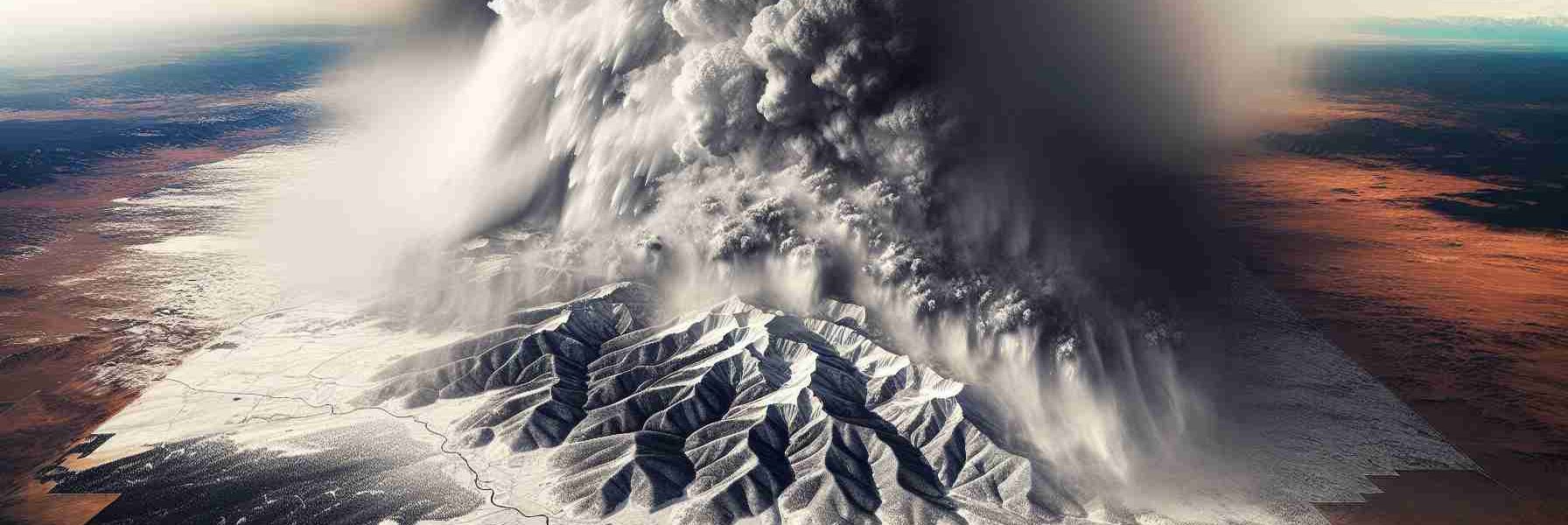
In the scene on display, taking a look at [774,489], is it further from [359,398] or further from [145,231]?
[145,231]

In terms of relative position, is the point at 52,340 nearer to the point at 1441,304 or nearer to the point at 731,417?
the point at 731,417

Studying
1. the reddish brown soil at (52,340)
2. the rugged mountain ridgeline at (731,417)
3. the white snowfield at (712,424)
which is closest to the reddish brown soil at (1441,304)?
the white snowfield at (712,424)

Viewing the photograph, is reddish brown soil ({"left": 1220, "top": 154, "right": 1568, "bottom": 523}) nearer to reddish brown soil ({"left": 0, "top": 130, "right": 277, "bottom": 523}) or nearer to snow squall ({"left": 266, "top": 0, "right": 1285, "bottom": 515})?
snow squall ({"left": 266, "top": 0, "right": 1285, "bottom": 515})

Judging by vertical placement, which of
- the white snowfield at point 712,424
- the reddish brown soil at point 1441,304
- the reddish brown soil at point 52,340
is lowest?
the reddish brown soil at point 1441,304

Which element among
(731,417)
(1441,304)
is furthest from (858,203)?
(1441,304)

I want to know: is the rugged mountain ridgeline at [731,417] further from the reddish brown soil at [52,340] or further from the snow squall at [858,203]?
the reddish brown soil at [52,340]

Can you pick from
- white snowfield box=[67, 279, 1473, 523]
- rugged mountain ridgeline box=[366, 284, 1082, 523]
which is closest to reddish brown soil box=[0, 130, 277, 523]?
white snowfield box=[67, 279, 1473, 523]
